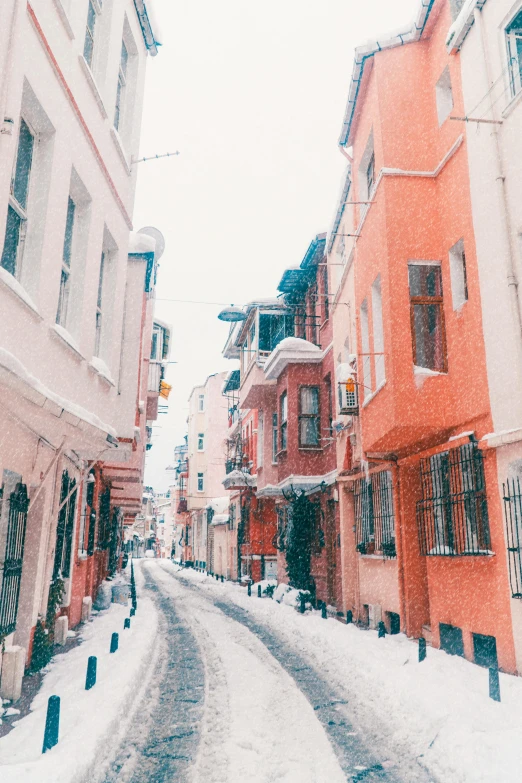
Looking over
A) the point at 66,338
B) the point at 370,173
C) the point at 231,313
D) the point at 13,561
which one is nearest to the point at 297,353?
the point at 231,313

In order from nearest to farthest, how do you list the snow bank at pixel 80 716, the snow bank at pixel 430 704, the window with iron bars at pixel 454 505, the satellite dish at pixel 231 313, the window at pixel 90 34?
the snow bank at pixel 80 716 → the snow bank at pixel 430 704 → the window with iron bars at pixel 454 505 → the window at pixel 90 34 → the satellite dish at pixel 231 313

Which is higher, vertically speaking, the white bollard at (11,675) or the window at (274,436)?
the window at (274,436)

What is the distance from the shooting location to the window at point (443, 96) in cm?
1097

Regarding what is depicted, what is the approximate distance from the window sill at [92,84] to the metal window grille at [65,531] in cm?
577

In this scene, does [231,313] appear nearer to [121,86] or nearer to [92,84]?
[121,86]

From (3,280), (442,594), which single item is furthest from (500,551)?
(3,280)

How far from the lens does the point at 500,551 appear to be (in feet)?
26.9

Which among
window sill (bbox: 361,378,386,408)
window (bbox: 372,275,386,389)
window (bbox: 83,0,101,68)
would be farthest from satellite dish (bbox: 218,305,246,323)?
window (bbox: 83,0,101,68)

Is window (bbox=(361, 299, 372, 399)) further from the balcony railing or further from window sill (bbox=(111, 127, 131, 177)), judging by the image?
the balcony railing

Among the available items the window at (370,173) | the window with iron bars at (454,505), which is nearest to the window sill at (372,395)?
the window with iron bars at (454,505)

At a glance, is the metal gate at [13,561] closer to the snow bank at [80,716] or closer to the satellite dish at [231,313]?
the snow bank at [80,716]

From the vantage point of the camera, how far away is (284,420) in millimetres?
19500

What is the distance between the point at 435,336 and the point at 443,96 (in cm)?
431

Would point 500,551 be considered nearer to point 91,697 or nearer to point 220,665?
point 220,665
